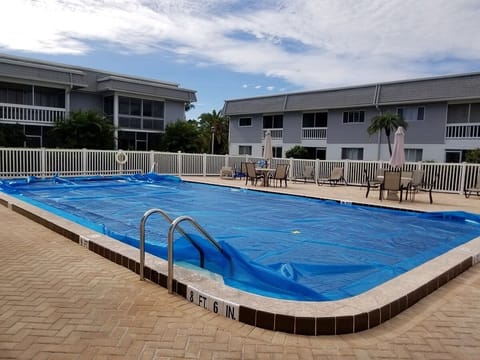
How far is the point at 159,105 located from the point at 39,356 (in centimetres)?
2850

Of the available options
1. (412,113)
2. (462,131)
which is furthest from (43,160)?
(462,131)

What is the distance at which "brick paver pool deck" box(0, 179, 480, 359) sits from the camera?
97.6 inches

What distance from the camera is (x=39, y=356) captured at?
235cm

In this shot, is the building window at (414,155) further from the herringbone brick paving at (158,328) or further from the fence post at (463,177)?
the herringbone brick paving at (158,328)

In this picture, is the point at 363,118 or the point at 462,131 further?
the point at 363,118

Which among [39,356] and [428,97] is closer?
[39,356]

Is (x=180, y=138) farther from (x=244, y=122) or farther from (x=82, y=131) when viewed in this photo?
(x=82, y=131)

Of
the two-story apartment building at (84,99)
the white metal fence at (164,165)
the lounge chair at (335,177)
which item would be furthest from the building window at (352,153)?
the two-story apartment building at (84,99)

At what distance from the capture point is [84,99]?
2697 cm

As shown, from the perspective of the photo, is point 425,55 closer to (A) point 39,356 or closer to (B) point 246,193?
(B) point 246,193

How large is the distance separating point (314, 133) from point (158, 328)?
25791 mm

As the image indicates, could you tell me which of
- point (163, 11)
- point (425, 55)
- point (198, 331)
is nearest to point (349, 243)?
point (198, 331)

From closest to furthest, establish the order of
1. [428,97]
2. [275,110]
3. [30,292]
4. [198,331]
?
1. [198,331]
2. [30,292]
3. [428,97]
4. [275,110]

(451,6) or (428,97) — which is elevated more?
(451,6)
